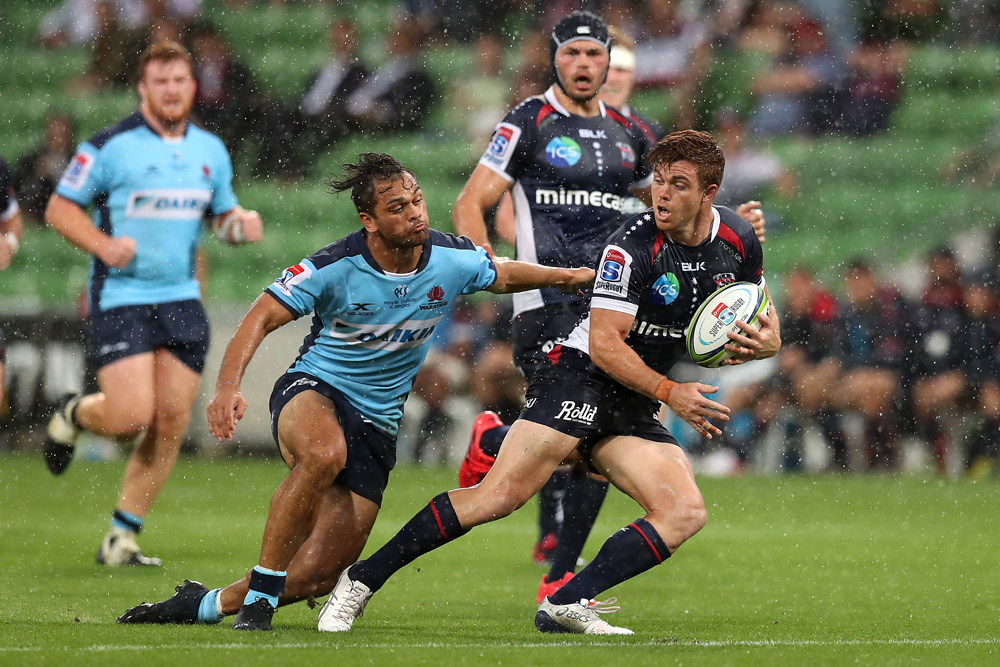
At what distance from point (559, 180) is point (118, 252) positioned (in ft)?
8.35

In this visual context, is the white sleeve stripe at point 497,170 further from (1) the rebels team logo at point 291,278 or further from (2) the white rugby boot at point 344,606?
(2) the white rugby boot at point 344,606

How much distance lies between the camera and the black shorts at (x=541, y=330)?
708cm

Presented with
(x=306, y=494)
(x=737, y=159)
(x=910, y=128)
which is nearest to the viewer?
(x=306, y=494)

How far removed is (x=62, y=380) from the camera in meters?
14.2

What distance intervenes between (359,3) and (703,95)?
616 centimetres

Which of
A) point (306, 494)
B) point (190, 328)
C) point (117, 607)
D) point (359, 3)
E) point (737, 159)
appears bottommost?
point (117, 607)

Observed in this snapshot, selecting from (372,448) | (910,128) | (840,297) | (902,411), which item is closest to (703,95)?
(910,128)

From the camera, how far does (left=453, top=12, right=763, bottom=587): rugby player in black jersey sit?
23.7 feet

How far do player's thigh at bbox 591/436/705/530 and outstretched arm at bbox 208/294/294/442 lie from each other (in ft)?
4.77

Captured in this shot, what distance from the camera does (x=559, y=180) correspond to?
23.9ft

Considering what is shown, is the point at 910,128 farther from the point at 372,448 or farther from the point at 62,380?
the point at 372,448

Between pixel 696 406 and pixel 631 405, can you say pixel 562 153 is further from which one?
pixel 696 406

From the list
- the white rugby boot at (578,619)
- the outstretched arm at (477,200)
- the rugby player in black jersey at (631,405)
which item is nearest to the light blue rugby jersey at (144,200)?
the outstretched arm at (477,200)

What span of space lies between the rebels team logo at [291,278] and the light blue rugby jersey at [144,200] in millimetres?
2901
